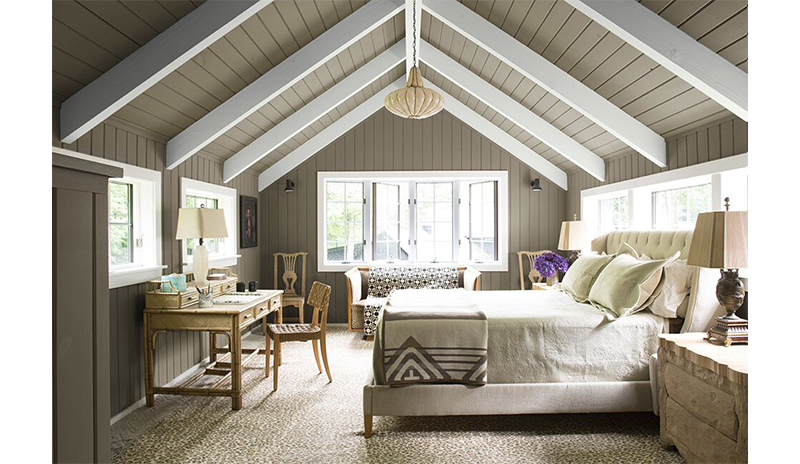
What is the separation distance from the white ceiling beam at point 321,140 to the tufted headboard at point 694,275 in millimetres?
3385

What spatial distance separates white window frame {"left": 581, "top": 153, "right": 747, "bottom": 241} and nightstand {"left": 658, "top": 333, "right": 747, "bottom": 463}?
113 centimetres

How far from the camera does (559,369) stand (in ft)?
9.27

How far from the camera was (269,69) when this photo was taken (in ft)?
12.0

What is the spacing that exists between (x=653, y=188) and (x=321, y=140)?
152 inches

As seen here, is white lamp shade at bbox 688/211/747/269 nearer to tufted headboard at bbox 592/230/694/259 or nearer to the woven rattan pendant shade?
tufted headboard at bbox 592/230/694/259

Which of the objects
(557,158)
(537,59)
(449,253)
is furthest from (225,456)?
(557,158)

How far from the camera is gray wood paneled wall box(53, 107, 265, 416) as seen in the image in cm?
299

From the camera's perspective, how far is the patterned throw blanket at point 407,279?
18.7 feet

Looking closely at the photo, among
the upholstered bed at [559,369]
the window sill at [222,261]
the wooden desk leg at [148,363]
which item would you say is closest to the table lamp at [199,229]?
the wooden desk leg at [148,363]

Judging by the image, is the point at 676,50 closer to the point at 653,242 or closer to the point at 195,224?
the point at 653,242

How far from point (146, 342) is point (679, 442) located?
3369mm

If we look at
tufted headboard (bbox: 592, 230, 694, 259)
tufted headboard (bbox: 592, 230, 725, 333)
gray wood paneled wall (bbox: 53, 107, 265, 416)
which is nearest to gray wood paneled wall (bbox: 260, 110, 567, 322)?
tufted headboard (bbox: 592, 230, 694, 259)

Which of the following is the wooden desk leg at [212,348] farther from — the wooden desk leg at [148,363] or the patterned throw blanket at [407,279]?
the patterned throw blanket at [407,279]
